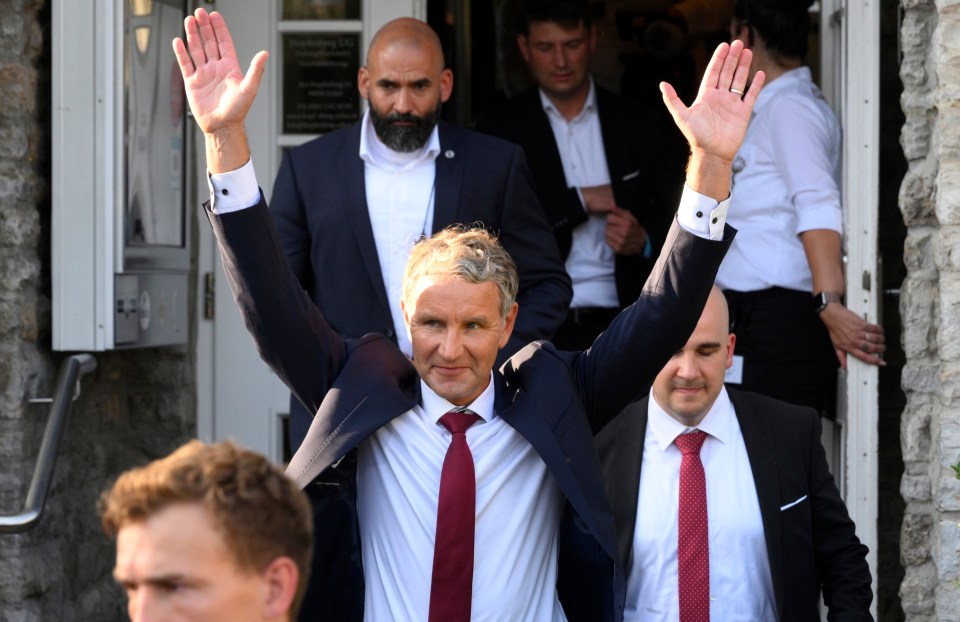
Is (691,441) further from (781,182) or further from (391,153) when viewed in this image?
(781,182)

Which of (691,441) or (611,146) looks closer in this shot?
(691,441)

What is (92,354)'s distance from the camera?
4891 mm

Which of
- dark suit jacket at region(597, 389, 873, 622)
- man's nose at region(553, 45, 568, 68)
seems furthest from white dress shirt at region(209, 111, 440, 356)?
man's nose at region(553, 45, 568, 68)

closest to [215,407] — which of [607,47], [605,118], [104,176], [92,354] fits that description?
[92,354]

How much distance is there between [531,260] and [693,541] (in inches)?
Answer: 49.3

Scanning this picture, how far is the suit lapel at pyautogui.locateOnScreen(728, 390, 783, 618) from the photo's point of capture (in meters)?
3.52

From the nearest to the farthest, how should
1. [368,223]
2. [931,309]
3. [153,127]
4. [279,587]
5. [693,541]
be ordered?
[279,587], [693,541], [931,309], [368,223], [153,127]

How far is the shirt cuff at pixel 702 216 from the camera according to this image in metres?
2.94

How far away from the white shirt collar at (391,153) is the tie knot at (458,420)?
178cm

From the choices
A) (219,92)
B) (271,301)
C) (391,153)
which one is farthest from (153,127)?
(271,301)

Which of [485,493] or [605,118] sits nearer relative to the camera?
[485,493]

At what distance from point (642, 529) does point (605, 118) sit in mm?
2521

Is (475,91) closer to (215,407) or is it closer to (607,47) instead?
(607,47)

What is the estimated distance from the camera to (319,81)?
5629 millimetres
